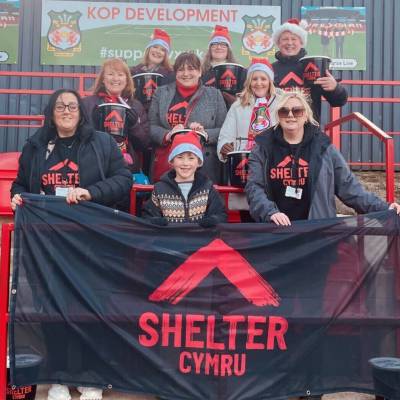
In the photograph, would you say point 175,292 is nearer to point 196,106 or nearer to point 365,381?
point 365,381

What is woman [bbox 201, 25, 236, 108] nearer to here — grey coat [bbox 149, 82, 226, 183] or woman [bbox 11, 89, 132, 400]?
grey coat [bbox 149, 82, 226, 183]

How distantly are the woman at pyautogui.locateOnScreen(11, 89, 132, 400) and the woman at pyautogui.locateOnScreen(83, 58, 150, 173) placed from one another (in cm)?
87

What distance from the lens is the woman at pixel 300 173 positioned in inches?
152

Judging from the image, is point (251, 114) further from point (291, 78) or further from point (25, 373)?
point (25, 373)

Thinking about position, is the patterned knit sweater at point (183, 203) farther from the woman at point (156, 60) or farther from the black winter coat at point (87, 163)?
the woman at point (156, 60)

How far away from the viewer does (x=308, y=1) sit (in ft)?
35.5

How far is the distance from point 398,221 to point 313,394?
1.15 metres

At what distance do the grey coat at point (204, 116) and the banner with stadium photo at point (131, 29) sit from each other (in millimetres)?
5572

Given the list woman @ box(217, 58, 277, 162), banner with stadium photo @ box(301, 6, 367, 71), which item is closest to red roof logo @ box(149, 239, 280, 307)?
woman @ box(217, 58, 277, 162)

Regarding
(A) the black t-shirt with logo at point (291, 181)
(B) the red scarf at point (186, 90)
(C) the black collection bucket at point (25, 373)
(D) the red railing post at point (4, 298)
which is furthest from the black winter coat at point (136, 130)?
(C) the black collection bucket at point (25, 373)

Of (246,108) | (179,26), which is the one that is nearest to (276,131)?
(246,108)

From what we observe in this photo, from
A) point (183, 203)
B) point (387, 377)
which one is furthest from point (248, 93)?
point (387, 377)

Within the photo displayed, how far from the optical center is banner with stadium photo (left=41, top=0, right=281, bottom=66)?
34.1 ft

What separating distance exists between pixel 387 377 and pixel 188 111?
2.68 m
